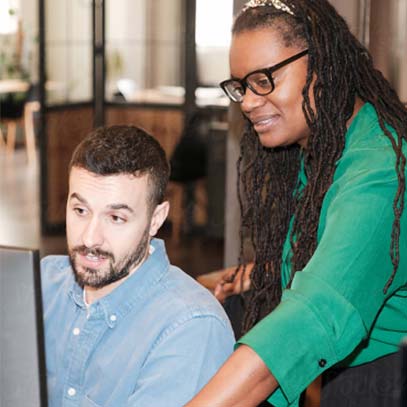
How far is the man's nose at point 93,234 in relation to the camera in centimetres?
150

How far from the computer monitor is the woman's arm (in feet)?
1.02

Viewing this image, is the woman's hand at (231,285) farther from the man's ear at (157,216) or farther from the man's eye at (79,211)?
the man's eye at (79,211)

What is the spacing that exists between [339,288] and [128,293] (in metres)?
0.41

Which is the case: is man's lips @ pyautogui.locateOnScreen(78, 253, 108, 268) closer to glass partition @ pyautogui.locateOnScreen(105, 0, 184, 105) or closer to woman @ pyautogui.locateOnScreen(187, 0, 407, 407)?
woman @ pyautogui.locateOnScreen(187, 0, 407, 407)

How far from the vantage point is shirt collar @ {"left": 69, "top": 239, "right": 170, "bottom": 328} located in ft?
5.12

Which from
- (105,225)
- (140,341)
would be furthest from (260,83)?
(140,341)

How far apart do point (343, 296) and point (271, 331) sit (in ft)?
0.42

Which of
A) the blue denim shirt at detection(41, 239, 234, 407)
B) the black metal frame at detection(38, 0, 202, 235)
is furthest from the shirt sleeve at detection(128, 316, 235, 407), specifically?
the black metal frame at detection(38, 0, 202, 235)

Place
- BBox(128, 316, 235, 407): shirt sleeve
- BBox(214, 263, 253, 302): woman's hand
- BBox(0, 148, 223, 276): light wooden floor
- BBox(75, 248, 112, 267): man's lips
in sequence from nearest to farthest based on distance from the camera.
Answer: BBox(128, 316, 235, 407): shirt sleeve → BBox(75, 248, 112, 267): man's lips → BBox(214, 263, 253, 302): woman's hand → BBox(0, 148, 223, 276): light wooden floor

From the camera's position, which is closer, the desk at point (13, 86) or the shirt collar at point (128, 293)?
the shirt collar at point (128, 293)

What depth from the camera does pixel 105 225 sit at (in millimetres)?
1524

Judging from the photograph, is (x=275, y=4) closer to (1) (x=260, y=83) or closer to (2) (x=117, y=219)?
(1) (x=260, y=83)

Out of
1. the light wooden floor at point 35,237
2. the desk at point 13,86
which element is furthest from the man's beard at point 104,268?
the desk at point 13,86

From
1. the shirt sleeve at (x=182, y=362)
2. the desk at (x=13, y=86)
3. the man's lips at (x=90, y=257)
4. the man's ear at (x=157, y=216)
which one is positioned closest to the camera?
the shirt sleeve at (x=182, y=362)
